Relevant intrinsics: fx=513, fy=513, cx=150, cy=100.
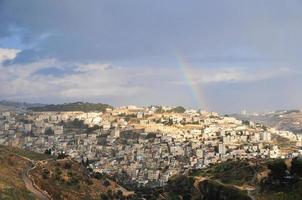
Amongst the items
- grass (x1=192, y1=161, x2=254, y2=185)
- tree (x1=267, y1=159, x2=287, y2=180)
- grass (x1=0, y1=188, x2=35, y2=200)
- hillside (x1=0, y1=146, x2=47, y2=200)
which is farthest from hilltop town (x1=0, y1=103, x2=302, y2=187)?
grass (x1=0, y1=188, x2=35, y2=200)

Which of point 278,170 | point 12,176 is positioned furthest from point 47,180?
point 278,170

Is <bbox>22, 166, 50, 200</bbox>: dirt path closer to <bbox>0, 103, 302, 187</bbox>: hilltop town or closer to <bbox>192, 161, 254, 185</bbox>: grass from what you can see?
<bbox>192, 161, 254, 185</bbox>: grass

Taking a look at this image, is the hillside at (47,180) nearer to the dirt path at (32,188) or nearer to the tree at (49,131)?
the dirt path at (32,188)

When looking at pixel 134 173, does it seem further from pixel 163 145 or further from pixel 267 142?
pixel 267 142

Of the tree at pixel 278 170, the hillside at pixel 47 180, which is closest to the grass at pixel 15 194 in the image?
the hillside at pixel 47 180

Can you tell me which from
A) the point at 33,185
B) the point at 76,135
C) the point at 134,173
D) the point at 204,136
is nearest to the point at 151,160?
the point at 134,173

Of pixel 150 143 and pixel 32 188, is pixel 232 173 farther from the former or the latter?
pixel 150 143
